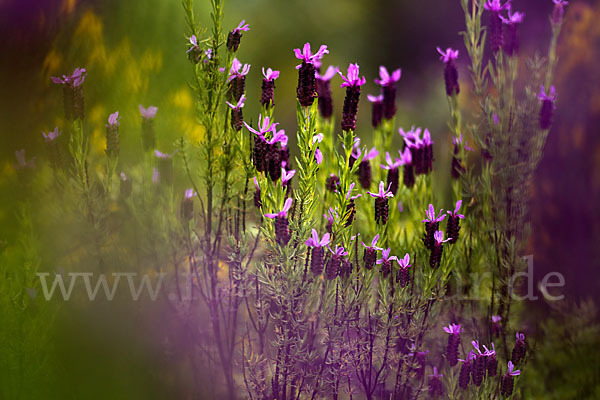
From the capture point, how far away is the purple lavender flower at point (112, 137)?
0.94m

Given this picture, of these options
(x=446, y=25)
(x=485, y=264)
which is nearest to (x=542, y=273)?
(x=485, y=264)

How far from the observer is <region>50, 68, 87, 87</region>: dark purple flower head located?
0.91 m

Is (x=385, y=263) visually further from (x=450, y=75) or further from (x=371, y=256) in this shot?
(x=450, y=75)

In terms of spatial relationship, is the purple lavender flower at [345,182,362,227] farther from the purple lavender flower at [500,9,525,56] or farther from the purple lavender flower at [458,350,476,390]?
the purple lavender flower at [500,9,525,56]

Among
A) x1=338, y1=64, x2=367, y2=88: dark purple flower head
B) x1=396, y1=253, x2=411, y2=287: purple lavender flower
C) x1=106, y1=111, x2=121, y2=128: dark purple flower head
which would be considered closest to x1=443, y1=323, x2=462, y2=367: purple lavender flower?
x1=396, y1=253, x2=411, y2=287: purple lavender flower

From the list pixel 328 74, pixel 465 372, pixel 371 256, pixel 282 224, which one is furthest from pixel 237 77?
pixel 465 372

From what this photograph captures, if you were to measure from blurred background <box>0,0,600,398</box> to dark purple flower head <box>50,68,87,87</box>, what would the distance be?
22 mm

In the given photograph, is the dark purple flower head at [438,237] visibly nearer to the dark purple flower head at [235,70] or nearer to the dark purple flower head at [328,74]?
the dark purple flower head at [328,74]

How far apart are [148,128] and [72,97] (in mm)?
133

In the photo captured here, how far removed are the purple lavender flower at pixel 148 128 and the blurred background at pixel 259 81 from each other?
0.06m

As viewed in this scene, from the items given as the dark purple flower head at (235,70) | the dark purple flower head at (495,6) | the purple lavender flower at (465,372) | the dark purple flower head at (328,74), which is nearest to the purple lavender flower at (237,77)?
the dark purple flower head at (235,70)

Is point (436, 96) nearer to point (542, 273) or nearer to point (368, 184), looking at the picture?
point (542, 273)

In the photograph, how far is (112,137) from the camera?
0.94 m

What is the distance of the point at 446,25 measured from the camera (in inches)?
62.2
